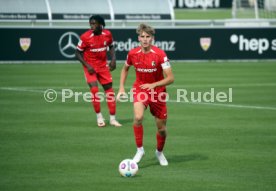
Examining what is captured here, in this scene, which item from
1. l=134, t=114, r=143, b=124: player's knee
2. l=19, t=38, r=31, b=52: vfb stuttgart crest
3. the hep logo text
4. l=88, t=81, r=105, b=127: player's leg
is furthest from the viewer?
the hep logo text

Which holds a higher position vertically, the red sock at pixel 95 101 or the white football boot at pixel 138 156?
the white football boot at pixel 138 156

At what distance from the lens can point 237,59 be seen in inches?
1415

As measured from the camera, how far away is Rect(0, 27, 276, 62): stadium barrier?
33.1m

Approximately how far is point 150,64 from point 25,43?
68.5ft

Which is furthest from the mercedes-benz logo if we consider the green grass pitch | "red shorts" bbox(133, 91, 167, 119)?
"red shorts" bbox(133, 91, 167, 119)

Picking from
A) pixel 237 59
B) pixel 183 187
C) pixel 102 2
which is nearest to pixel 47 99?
pixel 183 187

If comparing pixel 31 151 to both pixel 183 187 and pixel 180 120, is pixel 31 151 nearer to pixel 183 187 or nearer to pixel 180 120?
pixel 183 187

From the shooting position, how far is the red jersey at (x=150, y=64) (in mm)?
12938

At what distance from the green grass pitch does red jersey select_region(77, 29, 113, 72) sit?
1464 mm

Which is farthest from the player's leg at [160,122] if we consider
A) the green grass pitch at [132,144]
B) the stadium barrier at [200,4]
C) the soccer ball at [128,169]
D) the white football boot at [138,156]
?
the stadium barrier at [200,4]

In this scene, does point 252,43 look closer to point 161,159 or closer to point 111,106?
point 111,106

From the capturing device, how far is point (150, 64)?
12977 millimetres

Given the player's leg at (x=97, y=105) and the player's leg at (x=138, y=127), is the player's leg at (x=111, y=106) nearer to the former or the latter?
the player's leg at (x=97, y=105)

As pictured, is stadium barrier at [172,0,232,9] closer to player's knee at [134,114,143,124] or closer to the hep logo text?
the hep logo text
